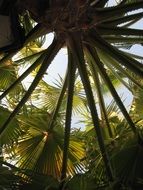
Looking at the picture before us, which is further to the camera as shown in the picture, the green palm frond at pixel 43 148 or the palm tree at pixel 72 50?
the green palm frond at pixel 43 148

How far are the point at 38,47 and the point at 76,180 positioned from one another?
7.81ft

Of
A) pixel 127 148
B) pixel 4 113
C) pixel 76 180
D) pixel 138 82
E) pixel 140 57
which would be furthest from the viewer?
pixel 140 57

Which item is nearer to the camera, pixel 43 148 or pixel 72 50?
pixel 72 50

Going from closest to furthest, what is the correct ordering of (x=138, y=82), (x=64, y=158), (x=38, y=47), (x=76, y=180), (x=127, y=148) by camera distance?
(x=76, y=180) < (x=127, y=148) < (x=64, y=158) < (x=138, y=82) < (x=38, y=47)

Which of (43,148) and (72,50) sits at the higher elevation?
(72,50)

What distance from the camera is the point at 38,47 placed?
16.9 ft

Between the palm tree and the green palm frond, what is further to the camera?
the green palm frond

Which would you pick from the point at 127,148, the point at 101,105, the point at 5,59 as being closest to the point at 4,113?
the point at 5,59

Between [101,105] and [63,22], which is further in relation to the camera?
[101,105]

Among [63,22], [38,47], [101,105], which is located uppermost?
[38,47]

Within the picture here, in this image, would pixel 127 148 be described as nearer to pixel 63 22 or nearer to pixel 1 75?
pixel 63 22

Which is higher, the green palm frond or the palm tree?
the palm tree

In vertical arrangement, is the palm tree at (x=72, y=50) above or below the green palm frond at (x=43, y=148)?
above

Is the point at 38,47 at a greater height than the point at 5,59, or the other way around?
the point at 38,47
